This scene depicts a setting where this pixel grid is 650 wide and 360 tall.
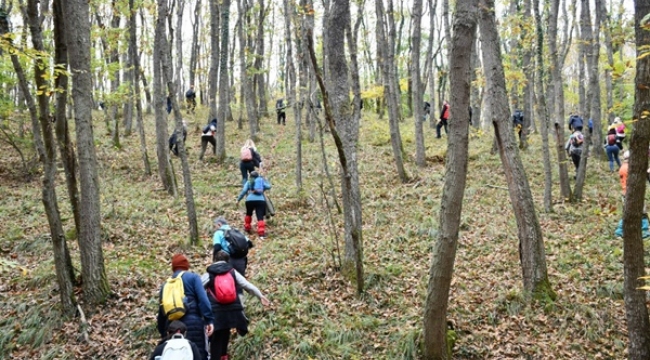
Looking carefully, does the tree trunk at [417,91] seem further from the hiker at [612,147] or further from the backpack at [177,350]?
the backpack at [177,350]

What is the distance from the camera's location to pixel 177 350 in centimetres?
456

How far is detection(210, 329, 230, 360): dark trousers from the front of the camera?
6117 millimetres

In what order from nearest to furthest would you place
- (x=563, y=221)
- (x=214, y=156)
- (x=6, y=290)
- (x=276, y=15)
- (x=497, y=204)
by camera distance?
(x=6, y=290) < (x=563, y=221) < (x=497, y=204) < (x=214, y=156) < (x=276, y=15)

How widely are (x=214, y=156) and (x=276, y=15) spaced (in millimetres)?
16580

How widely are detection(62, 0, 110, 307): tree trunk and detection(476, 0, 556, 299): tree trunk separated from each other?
6.51m

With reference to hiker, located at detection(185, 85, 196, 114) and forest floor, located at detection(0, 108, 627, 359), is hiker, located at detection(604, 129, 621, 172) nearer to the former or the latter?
forest floor, located at detection(0, 108, 627, 359)

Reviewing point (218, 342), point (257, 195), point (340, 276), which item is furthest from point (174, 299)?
point (257, 195)

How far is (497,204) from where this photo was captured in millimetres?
12258

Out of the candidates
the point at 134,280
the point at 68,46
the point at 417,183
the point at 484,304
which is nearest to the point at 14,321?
the point at 134,280

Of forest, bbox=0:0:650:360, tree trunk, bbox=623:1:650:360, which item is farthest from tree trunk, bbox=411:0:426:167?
tree trunk, bbox=623:1:650:360

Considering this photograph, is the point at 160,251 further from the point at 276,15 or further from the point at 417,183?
the point at 276,15

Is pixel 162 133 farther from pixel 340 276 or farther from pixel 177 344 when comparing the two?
pixel 177 344

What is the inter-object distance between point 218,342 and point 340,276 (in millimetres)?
2931

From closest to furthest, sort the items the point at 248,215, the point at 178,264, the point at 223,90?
the point at 178,264 < the point at 248,215 < the point at 223,90
